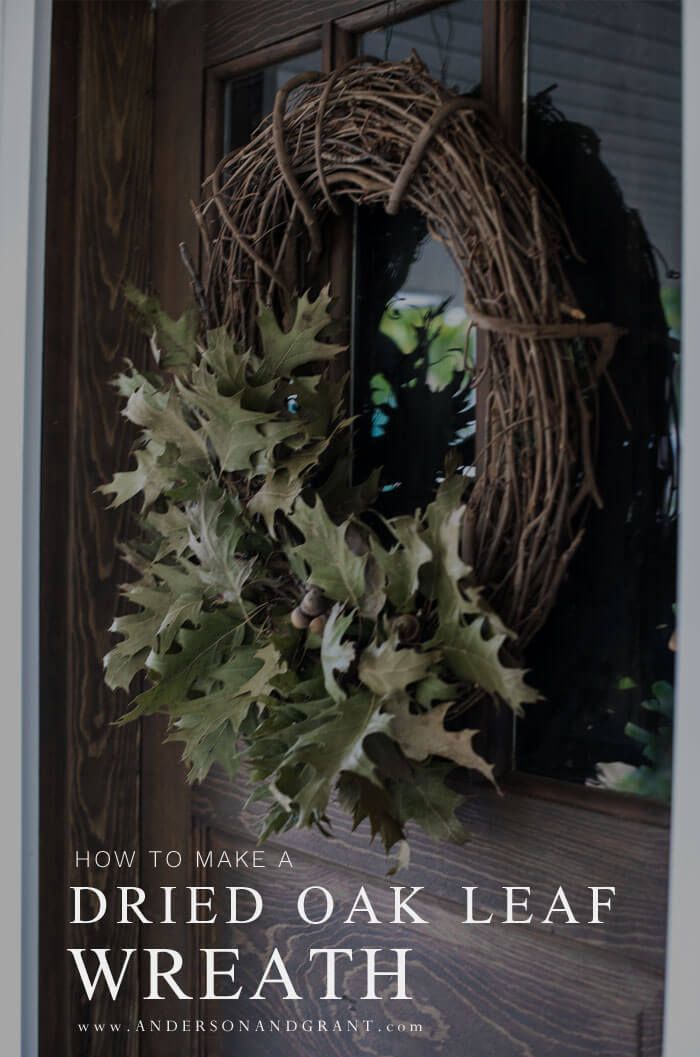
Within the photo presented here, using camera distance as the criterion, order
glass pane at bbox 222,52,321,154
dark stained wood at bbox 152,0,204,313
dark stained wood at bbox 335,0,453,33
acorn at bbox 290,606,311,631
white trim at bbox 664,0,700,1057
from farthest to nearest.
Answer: dark stained wood at bbox 152,0,204,313 → glass pane at bbox 222,52,321,154 → dark stained wood at bbox 335,0,453,33 → acorn at bbox 290,606,311,631 → white trim at bbox 664,0,700,1057

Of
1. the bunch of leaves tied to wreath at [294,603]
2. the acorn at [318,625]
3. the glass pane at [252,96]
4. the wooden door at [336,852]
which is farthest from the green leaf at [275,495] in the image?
the glass pane at [252,96]

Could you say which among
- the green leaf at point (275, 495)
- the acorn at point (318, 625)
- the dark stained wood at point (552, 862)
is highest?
the green leaf at point (275, 495)

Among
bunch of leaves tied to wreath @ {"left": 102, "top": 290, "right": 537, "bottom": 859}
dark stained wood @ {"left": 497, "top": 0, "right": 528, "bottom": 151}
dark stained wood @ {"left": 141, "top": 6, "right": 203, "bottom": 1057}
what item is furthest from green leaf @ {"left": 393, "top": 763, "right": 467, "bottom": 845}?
dark stained wood @ {"left": 497, "top": 0, "right": 528, "bottom": 151}

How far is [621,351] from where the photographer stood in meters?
0.86

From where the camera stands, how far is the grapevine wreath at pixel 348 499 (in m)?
0.79

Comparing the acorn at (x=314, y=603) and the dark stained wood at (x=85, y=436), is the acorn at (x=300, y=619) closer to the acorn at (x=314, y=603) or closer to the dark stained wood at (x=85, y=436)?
the acorn at (x=314, y=603)

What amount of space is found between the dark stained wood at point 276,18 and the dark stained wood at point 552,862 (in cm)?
83

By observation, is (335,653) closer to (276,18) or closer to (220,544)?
(220,544)

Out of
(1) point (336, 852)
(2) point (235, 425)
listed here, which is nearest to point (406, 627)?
(2) point (235, 425)

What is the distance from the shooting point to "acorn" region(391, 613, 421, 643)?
2.62 ft

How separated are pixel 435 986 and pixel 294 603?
0.45m

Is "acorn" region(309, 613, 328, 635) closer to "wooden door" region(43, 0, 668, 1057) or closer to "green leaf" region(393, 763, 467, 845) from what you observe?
"green leaf" region(393, 763, 467, 845)

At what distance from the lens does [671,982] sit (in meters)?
0.68

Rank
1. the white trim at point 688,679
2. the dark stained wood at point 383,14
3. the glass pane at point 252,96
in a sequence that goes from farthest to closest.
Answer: the glass pane at point 252,96 → the dark stained wood at point 383,14 → the white trim at point 688,679
